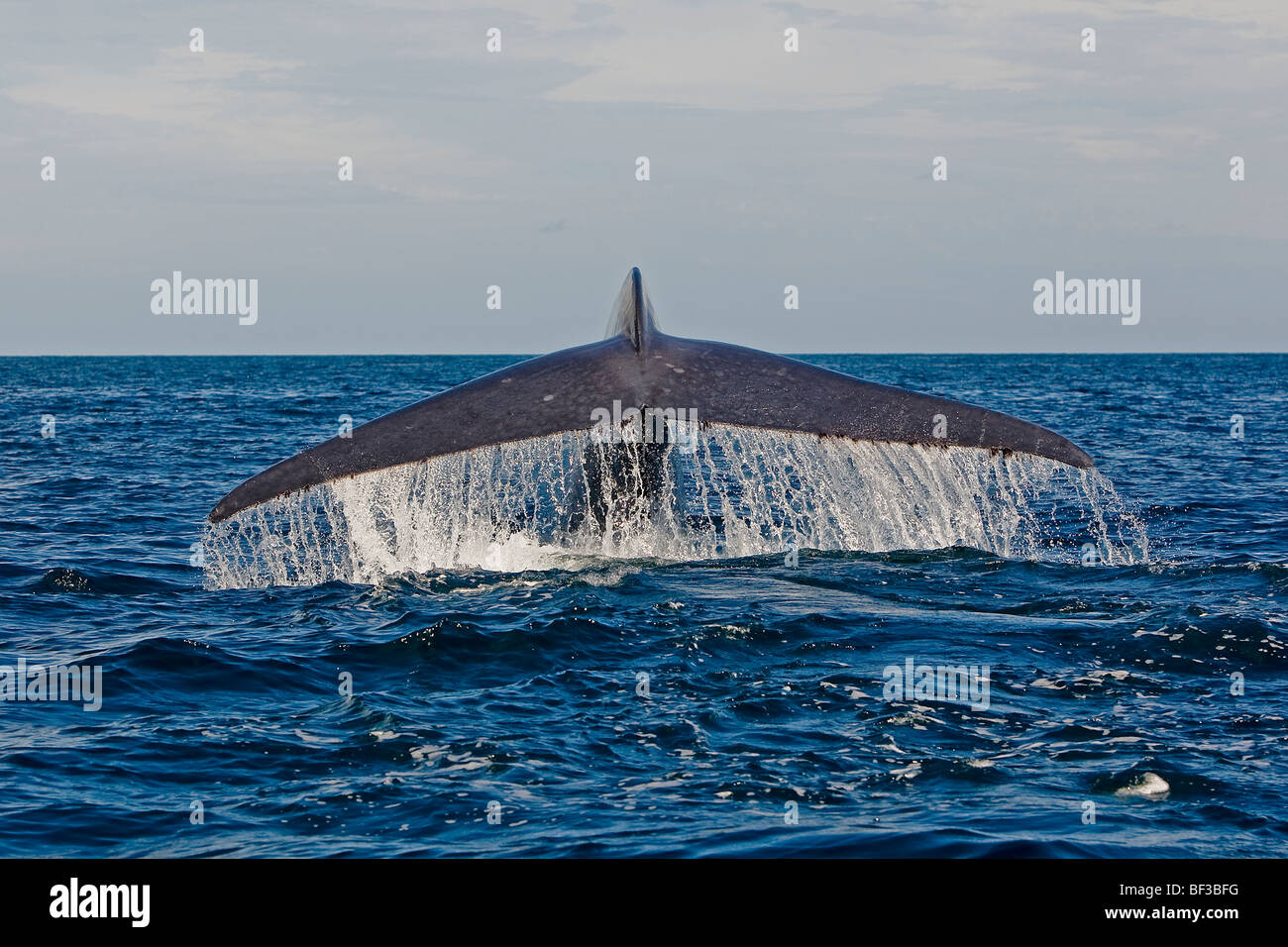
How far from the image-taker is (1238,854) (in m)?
5.00

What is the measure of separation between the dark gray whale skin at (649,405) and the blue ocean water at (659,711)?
133 centimetres

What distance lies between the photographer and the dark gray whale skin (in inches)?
297

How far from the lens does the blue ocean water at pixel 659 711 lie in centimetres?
534

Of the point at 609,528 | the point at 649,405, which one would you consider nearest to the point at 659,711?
the point at 649,405

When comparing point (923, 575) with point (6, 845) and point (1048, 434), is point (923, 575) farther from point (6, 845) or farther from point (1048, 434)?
point (6, 845)

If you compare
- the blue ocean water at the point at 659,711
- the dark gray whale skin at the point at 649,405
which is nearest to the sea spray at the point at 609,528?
the dark gray whale skin at the point at 649,405

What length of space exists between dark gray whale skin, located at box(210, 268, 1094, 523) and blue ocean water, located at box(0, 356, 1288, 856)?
1.33m

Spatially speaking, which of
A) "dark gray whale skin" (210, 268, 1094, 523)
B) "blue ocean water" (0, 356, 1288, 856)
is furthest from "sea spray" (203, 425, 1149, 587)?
"blue ocean water" (0, 356, 1288, 856)

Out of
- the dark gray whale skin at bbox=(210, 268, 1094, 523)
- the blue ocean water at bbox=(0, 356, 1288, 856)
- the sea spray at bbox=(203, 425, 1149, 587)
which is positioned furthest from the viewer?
the sea spray at bbox=(203, 425, 1149, 587)

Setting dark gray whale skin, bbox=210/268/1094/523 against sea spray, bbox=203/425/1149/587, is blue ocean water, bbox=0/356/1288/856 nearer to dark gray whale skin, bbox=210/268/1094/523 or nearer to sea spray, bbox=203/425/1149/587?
sea spray, bbox=203/425/1149/587

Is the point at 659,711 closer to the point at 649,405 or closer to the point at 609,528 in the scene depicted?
the point at 649,405

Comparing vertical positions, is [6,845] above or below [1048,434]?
below

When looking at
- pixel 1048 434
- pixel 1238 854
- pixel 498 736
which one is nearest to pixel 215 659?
pixel 498 736
